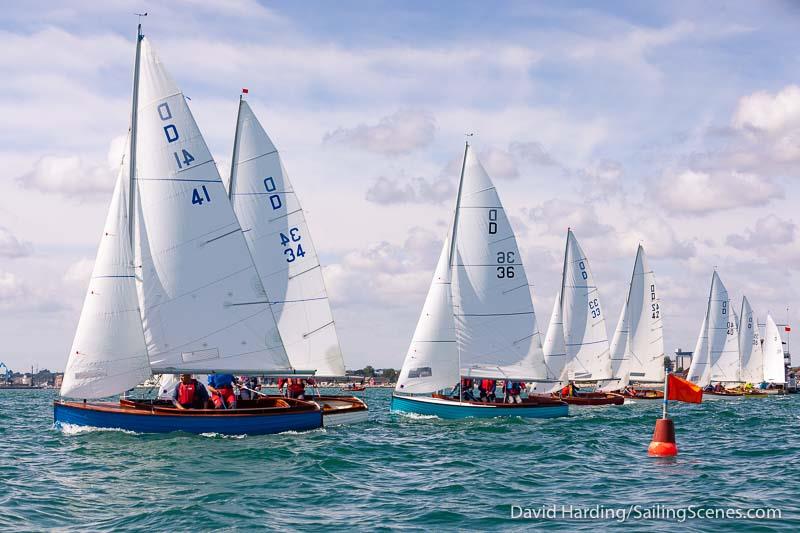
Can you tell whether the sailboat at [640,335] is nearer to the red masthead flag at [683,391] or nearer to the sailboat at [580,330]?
A: the sailboat at [580,330]

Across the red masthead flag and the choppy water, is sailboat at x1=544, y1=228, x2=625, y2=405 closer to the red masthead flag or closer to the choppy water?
the choppy water

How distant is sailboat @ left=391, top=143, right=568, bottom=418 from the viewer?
40.3 meters

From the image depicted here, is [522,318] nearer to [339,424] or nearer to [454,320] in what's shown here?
[454,320]

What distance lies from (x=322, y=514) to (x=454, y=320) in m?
23.9

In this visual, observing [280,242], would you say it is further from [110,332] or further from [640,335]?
[640,335]

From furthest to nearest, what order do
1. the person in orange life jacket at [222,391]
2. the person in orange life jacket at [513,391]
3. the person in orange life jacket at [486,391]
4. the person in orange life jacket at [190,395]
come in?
the person in orange life jacket at [513,391]
the person in orange life jacket at [486,391]
the person in orange life jacket at [222,391]
the person in orange life jacket at [190,395]

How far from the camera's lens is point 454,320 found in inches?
1619

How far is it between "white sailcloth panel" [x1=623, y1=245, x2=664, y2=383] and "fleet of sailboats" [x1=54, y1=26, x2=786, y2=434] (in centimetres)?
877

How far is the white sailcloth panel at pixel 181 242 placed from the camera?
2920cm

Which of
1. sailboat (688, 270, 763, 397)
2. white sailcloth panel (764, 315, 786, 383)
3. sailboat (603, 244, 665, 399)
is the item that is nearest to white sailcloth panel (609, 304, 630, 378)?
sailboat (603, 244, 665, 399)

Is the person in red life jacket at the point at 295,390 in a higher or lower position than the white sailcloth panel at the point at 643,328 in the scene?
lower

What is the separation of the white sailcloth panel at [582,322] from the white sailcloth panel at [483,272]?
48.4ft

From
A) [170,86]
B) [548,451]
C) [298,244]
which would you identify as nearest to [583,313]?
[298,244]

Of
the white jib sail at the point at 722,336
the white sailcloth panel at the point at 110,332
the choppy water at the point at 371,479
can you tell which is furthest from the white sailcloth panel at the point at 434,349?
the white jib sail at the point at 722,336
